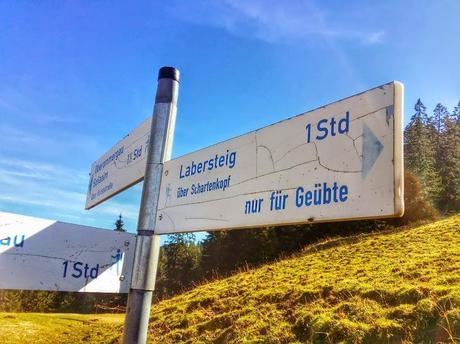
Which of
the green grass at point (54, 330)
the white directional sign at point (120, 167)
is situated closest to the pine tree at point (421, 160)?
the green grass at point (54, 330)

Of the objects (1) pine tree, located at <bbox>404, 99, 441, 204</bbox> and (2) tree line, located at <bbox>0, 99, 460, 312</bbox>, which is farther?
(1) pine tree, located at <bbox>404, 99, 441, 204</bbox>

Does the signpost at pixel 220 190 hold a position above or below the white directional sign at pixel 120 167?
below

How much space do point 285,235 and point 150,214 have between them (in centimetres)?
2933

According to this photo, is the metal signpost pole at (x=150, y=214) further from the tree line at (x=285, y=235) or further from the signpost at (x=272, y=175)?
the tree line at (x=285, y=235)

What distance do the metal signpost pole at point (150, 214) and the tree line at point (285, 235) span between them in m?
17.6

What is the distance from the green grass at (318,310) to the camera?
654 centimetres

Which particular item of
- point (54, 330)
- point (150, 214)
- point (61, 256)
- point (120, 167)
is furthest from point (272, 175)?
point (54, 330)

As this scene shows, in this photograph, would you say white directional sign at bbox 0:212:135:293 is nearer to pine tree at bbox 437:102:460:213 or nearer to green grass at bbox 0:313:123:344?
green grass at bbox 0:313:123:344

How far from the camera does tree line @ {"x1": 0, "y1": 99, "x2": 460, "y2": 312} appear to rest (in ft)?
99.8

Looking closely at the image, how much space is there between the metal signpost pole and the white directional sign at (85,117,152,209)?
33 cm

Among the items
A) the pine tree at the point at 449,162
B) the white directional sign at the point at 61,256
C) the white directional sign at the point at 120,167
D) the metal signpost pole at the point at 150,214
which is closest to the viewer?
the metal signpost pole at the point at 150,214

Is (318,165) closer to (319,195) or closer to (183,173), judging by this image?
(319,195)

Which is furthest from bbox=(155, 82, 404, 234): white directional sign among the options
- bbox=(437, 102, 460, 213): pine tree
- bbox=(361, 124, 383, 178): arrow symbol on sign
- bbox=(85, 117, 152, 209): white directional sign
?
bbox=(437, 102, 460, 213): pine tree

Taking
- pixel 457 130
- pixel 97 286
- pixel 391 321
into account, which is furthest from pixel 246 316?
pixel 457 130
